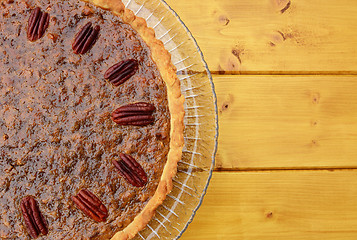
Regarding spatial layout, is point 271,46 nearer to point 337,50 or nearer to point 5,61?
point 337,50

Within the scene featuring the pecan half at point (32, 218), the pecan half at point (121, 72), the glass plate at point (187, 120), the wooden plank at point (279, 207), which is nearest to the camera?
the pecan half at point (32, 218)

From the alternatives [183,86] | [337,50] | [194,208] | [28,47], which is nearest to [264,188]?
[194,208]

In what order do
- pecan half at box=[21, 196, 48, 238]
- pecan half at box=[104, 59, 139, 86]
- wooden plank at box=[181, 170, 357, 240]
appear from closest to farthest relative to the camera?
pecan half at box=[21, 196, 48, 238] < pecan half at box=[104, 59, 139, 86] < wooden plank at box=[181, 170, 357, 240]

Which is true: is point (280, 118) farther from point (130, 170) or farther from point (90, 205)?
point (90, 205)

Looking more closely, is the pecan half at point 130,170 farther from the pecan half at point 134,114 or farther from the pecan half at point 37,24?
the pecan half at point 37,24

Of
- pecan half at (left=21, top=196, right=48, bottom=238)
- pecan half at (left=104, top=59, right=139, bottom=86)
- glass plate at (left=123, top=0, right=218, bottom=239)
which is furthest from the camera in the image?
glass plate at (left=123, top=0, right=218, bottom=239)

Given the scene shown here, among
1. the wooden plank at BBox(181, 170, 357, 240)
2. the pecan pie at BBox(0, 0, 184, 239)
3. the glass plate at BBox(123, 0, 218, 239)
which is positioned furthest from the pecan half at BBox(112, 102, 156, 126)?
the wooden plank at BBox(181, 170, 357, 240)

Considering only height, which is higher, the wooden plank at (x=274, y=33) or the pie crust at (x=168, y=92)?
the wooden plank at (x=274, y=33)

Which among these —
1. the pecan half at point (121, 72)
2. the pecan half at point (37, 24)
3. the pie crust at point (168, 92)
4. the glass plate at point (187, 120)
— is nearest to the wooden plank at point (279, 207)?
the glass plate at point (187, 120)

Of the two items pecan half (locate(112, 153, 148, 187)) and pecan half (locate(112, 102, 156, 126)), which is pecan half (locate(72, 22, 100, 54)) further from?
pecan half (locate(112, 153, 148, 187))
